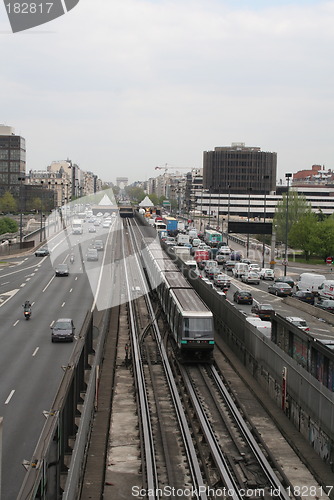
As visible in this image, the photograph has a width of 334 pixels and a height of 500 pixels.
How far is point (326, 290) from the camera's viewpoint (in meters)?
50.2

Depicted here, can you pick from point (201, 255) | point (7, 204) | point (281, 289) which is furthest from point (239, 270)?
point (7, 204)

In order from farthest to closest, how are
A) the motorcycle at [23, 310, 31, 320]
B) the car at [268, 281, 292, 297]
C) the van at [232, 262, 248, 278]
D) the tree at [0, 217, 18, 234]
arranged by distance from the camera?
1. the tree at [0, 217, 18, 234]
2. the van at [232, 262, 248, 278]
3. the car at [268, 281, 292, 297]
4. the motorcycle at [23, 310, 31, 320]

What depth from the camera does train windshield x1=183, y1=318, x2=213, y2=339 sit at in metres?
25.4

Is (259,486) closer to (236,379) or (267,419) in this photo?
(267,419)

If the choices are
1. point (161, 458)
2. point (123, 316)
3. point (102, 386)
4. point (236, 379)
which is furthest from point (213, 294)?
point (161, 458)

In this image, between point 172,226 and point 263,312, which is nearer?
point 263,312

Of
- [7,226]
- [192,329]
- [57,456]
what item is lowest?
[192,329]

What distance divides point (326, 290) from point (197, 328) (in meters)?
27.1

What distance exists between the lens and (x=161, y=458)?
16250 mm

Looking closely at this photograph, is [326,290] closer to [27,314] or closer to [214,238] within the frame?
[27,314]

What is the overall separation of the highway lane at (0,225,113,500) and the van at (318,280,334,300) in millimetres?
18061

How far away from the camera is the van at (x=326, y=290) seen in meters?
49.3

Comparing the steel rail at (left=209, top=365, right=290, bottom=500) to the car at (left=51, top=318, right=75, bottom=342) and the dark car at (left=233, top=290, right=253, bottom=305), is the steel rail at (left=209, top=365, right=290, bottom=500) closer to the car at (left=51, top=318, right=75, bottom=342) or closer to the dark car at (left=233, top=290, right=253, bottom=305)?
the car at (left=51, top=318, right=75, bottom=342)

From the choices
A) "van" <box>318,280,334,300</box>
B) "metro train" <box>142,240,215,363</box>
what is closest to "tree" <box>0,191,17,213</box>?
"van" <box>318,280,334,300</box>
